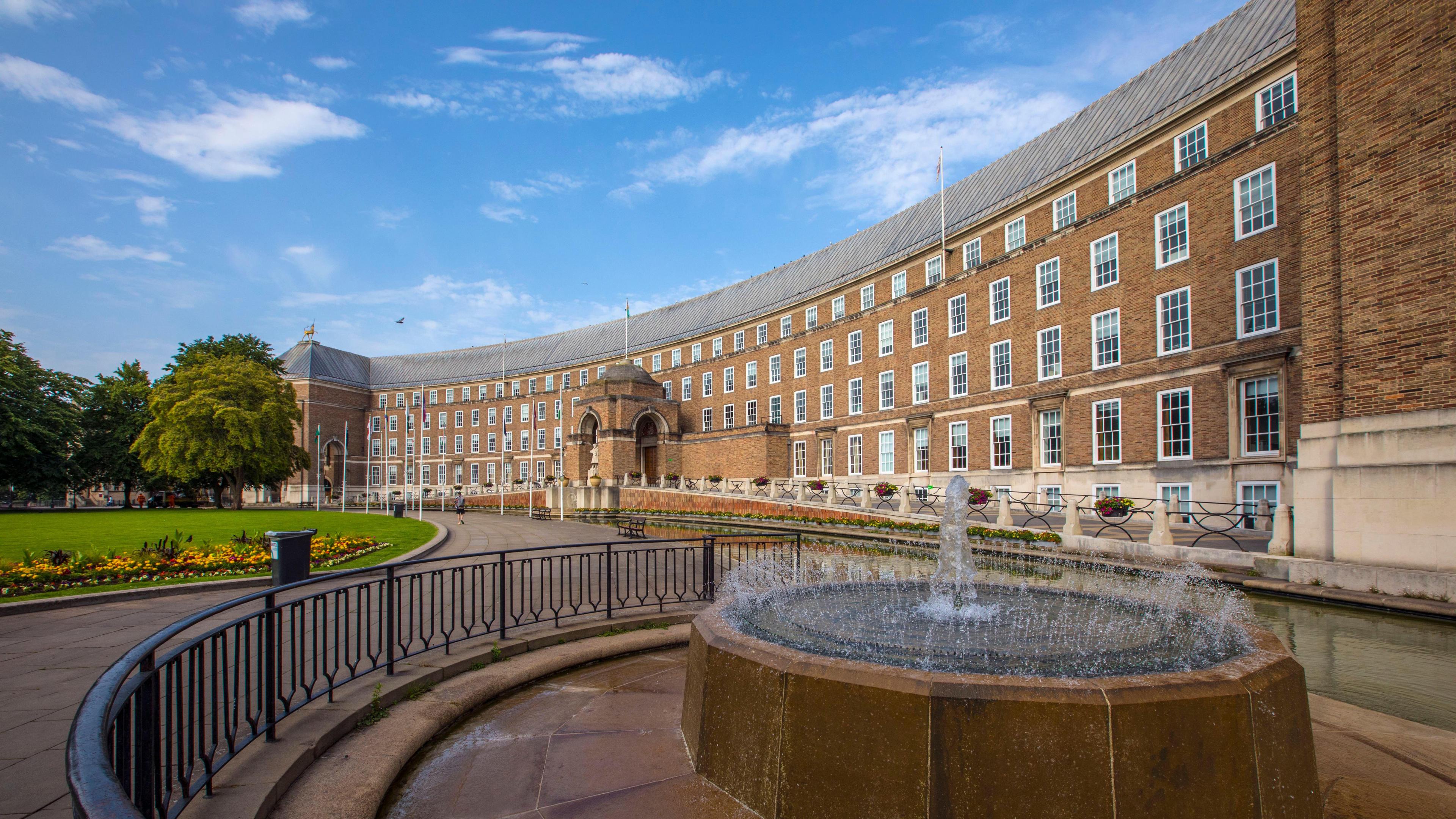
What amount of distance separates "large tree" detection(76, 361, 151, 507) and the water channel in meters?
60.1

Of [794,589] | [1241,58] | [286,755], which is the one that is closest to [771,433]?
[1241,58]

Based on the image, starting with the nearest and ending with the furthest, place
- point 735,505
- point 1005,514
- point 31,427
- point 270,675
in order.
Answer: point 270,675 → point 1005,514 → point 735,505 → point 31,427

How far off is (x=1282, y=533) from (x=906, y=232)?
3027 centimetres

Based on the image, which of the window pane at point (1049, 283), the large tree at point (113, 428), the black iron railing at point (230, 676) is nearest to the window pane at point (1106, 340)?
the window pane at point (1049, 283)

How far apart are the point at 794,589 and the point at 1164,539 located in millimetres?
11407

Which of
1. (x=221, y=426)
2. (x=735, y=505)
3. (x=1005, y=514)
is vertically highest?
(x=221, y=426)

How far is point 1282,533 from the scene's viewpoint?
1270cm

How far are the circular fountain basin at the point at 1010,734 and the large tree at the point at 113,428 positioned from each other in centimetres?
5988

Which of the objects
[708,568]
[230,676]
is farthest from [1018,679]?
[230,676]

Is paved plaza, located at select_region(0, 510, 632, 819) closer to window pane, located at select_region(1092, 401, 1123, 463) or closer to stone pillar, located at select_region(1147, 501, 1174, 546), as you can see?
stone pillar, located at select_region(1147, 501, 1174, 546)

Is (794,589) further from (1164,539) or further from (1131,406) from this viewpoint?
(1131,406)

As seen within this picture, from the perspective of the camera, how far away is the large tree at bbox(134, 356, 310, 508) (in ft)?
138

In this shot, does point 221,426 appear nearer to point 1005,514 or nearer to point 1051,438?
point 1005,514

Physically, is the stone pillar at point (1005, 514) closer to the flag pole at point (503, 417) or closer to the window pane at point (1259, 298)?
the window pane at point (1259, 298)
